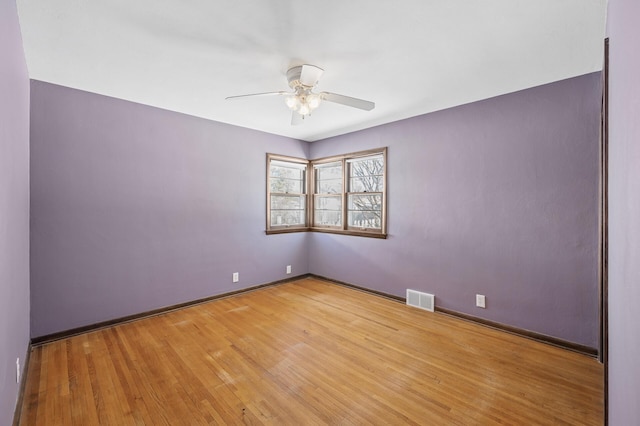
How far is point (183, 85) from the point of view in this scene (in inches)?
111

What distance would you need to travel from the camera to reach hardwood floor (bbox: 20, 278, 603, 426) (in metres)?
1.83

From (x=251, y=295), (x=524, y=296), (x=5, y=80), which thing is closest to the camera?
(x=5, y=80)

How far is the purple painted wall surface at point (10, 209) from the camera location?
1.40m

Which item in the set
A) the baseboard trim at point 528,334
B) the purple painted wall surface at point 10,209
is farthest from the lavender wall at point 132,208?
the baseboard trim at point 528,334

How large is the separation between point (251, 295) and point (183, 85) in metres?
2.84

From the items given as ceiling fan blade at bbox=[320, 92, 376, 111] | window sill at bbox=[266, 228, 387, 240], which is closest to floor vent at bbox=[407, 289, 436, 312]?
window sill at bbox=[266, 228, 387, 240]

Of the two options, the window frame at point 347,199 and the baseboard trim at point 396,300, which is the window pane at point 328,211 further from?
the baseboard trim at point 396,300

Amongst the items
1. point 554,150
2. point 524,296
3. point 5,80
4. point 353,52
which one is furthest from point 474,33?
point 5,80

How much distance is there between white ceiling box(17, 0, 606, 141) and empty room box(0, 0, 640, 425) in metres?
0.02

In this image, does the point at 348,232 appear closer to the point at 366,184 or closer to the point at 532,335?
the point at 366,184

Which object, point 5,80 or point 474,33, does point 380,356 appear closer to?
point 474,33

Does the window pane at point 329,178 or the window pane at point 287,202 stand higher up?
the window pane at point 329,178

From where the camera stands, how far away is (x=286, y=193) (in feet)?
16.5

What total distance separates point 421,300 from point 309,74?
9.67 ft
